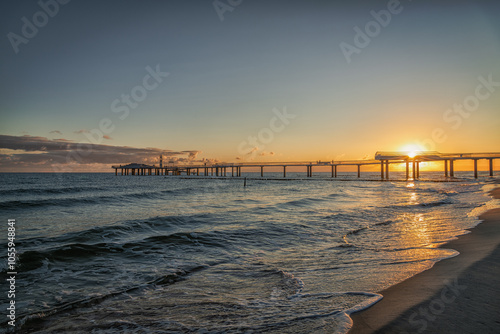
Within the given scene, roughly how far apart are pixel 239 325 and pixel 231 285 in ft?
5.56

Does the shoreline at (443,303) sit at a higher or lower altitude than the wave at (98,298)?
higher

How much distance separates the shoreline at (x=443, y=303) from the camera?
2.73m

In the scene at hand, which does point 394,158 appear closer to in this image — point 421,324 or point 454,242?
point 454,242

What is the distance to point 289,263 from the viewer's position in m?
6.35

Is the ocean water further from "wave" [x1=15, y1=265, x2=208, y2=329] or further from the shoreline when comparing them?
the shoreline

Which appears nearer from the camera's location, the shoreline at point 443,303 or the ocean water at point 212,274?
the shoreline at point 443,303

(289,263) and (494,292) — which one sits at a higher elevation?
(494,292)

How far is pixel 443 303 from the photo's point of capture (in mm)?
3213

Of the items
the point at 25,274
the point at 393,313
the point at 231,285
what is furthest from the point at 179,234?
the point at 393,313

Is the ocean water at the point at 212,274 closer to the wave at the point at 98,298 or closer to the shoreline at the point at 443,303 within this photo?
the wave at the point at 98,298

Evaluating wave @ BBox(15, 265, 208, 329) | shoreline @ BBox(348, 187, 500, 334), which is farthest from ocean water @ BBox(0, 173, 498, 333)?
shoreline @ BBox(348, 187, 500, 334)

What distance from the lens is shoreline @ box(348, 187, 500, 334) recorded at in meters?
2.73

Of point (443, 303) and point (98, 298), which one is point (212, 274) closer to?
point (98, 298)

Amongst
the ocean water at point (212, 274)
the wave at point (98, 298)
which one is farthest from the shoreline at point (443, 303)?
the wave at point (98, 298)
